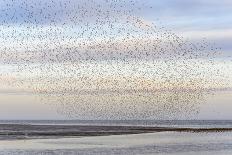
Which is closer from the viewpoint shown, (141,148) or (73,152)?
(73,152)

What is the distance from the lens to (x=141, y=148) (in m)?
51.9

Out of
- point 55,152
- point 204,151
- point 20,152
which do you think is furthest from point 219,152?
point 20,152

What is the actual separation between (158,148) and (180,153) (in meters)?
5.44

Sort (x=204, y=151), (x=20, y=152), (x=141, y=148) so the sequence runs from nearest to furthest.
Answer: (x=20, y=152), (x=204, y=151), (x=141, y=148)

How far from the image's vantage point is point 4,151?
1815 inches

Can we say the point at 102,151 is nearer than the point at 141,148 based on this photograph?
Yes

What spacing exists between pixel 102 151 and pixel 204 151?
9.38 metres

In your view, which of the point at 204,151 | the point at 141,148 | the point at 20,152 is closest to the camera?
the point at 20,152

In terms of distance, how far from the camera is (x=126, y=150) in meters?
49.1

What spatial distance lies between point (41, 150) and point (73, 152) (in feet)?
10.8

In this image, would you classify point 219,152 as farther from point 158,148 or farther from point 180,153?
point 158,148

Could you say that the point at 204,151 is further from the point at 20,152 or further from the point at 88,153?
the point at 20,152

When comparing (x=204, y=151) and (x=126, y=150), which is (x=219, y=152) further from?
(x=126, y=150)

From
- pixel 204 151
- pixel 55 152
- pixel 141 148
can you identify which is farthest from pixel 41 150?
pixel 204 151
